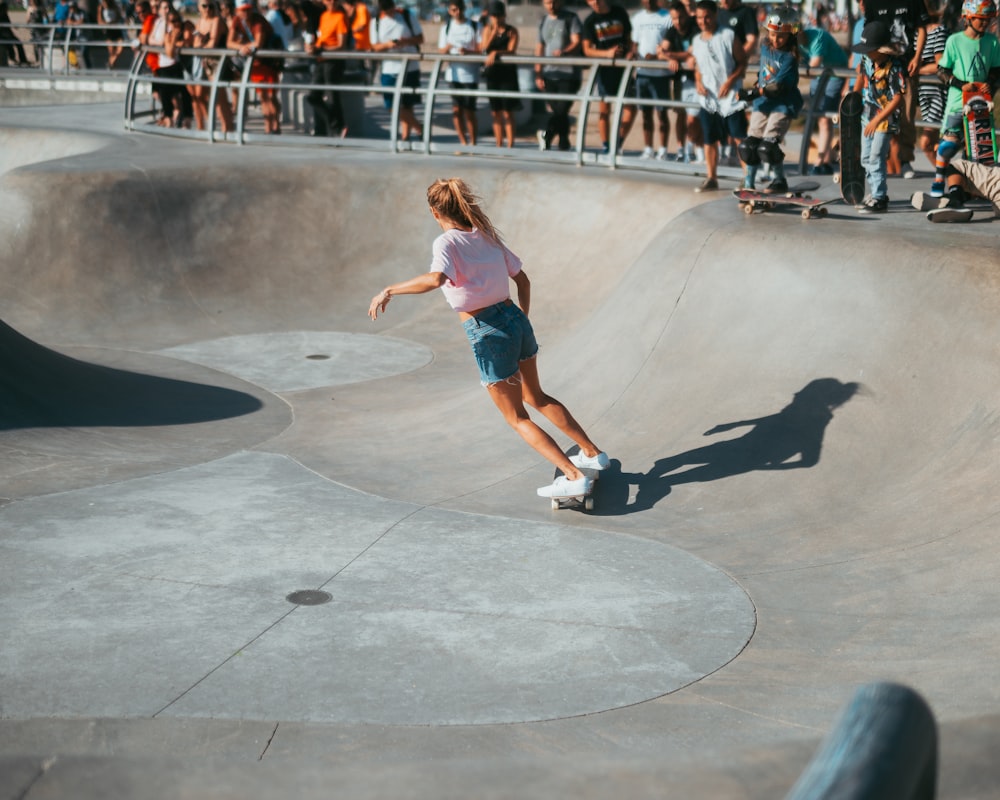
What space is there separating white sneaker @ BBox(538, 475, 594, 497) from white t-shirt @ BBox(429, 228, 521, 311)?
1216 millimetres

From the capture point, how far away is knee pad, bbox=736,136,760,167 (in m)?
10.4

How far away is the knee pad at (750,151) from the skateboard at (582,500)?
4270mm

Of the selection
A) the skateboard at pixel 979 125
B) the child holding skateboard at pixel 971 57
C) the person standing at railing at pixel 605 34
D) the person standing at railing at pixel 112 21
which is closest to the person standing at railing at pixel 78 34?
the person standing at railing at pixel 112 21

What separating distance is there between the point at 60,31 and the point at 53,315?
19986mm

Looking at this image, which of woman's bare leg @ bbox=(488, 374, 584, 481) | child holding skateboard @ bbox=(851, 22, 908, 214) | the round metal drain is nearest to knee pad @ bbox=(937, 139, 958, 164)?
child holding skateboard @ bbox=(851, 22, 908, 214)

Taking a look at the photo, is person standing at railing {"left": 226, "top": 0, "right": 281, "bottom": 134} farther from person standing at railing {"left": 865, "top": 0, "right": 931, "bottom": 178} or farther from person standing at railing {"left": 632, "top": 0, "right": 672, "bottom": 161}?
person standing at railing {"left": 865, "top": 0, "right": 931, "bottom": 178}

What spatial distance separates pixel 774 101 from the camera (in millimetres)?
10453

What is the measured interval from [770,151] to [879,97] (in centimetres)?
109

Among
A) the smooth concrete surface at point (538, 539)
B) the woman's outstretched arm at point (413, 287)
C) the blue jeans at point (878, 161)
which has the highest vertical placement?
the blue jeans at point (878, 161)

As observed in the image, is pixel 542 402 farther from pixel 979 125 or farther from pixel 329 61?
pixel 329 61

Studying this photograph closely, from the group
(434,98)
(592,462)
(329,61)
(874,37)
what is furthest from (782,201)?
(329,61)

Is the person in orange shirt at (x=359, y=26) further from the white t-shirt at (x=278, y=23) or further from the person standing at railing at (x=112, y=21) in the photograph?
the person standing at railing at (x=112, y=21)

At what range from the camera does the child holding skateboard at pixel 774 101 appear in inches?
404

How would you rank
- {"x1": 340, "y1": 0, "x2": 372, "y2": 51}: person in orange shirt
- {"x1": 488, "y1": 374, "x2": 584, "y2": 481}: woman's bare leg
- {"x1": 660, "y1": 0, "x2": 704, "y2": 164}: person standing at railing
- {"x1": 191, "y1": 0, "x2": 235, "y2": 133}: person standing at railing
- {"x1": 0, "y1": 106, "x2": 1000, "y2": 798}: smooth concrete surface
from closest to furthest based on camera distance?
{"x1": 0, "y1": 106, "x2": 1000, "y2": 798}: smooth concrete surface → {"x1": 488, "y1": 374, "x2": 584, "y2": 481}: woman's bare leg → {"x1": 660, "y1": 0, "x2": 704, "y2": 164}: person standing at railing → {"x1": 340, "y1": 0, "x2": 372, "y2": 51}: person in orange shirt → {"x1": 191, "y1": 0, "x2": 235, "y2": 133}: person standing at railing
